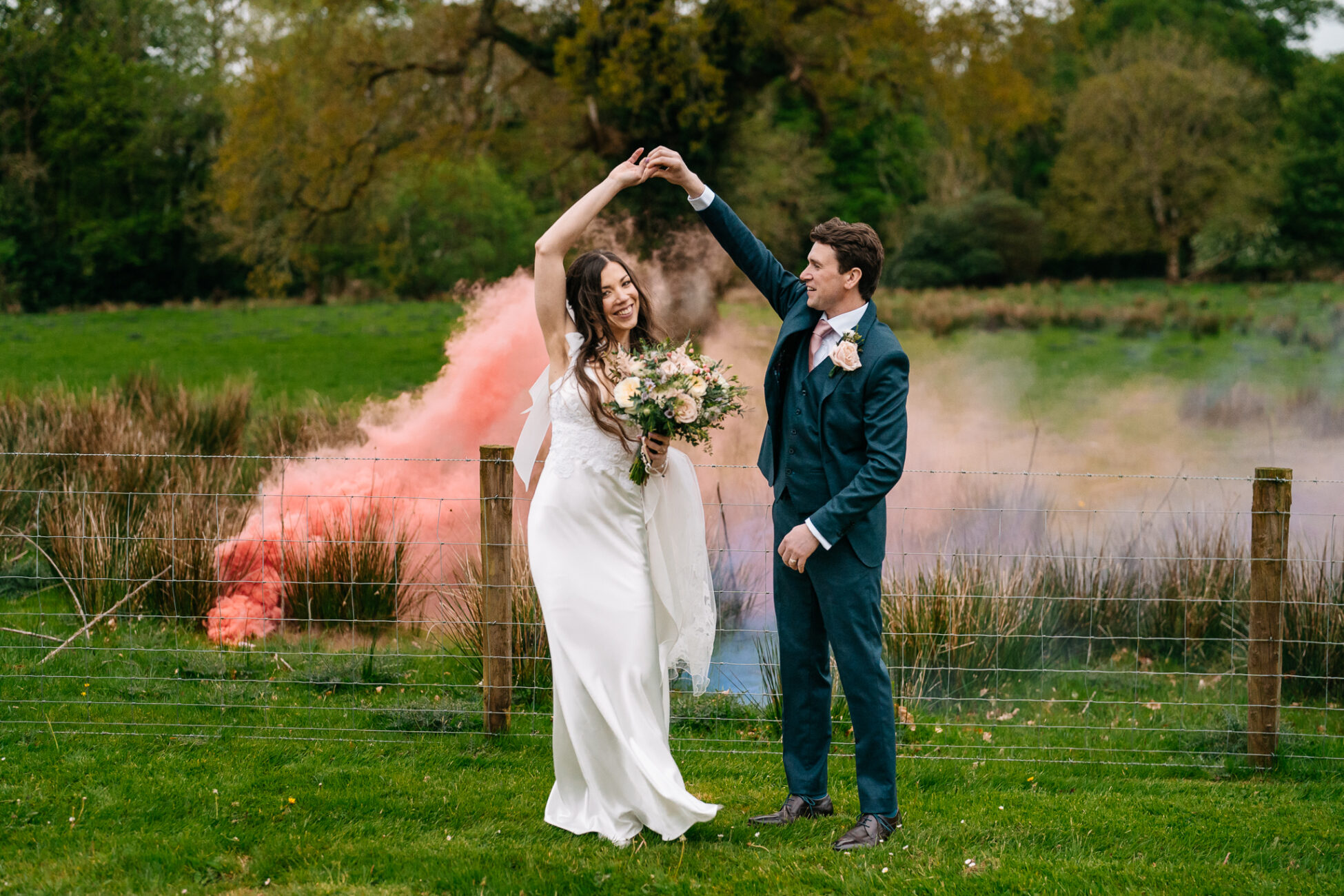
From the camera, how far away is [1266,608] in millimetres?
5332

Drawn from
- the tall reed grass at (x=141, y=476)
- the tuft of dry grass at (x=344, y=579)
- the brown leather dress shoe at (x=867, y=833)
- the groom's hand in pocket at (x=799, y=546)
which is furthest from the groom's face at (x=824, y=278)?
the tuft of dry grass at (x=344, y=579)

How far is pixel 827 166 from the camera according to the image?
2069cm

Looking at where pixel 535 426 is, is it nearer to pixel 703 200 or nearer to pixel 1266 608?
pixel 703 200

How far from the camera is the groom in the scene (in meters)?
4.17

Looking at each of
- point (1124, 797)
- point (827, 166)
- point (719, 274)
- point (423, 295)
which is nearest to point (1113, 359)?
point (827, 166)

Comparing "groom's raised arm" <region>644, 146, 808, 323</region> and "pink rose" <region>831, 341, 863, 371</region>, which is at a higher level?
"groom's raised arm" <region>644, 146, 808, 323</region>

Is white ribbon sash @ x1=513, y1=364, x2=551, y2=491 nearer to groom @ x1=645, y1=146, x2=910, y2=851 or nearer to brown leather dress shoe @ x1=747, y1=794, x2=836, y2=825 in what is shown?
groom @ x1=645, y1=146, x2=910, y2=851

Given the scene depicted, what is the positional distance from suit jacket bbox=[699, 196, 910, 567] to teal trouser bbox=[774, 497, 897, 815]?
137 millimetres

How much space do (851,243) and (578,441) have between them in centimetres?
124

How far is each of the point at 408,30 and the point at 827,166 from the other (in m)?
7.52

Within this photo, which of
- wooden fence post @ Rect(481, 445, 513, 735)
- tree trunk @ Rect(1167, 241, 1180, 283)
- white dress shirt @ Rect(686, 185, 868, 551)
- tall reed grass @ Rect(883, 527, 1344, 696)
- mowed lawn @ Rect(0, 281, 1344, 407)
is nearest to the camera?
white dress shirt @ Rect(686, 185, 868, 551)

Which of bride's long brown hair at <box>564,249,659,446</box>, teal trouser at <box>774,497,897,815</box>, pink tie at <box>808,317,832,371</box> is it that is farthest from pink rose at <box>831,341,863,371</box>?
bride's long brown hair at <box>564,249,659,446</box>

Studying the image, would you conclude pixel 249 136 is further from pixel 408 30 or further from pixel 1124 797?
pixel 1124 797

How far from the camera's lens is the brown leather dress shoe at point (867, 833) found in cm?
428
